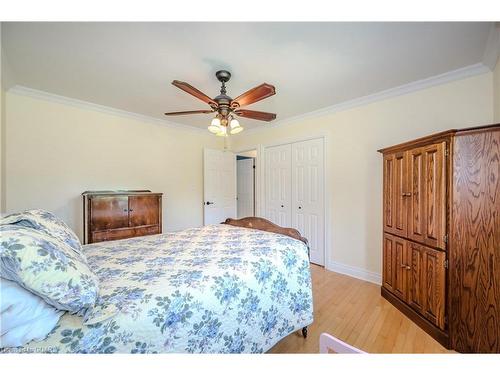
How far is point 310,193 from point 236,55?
2.22 metres

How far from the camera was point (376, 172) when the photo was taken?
105 inches

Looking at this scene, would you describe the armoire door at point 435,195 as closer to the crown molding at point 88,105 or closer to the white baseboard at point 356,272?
the white baseboard at point 356,272

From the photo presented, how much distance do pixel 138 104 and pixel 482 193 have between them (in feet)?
11.9

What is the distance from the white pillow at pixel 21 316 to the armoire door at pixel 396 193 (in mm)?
2521

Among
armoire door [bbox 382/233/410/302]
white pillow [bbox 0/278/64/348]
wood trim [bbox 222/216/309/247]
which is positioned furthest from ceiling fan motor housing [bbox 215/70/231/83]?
armoire door [bbox 382/233/410/302]

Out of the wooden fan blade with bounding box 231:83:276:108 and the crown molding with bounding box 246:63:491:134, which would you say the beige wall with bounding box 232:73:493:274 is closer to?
the crown molding with bounding box 246:63:491:134

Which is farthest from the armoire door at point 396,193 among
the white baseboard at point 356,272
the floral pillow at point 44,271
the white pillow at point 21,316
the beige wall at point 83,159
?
the beige wall at point 83,159

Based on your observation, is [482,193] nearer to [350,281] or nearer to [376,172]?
[376,172]

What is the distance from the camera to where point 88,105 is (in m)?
2.89

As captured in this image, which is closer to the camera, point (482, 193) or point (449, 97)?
point (482, 193)

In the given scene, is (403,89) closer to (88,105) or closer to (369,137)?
(369,137)

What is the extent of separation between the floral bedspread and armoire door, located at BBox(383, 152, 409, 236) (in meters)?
1.07

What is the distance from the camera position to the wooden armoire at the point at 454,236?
1440 mm
